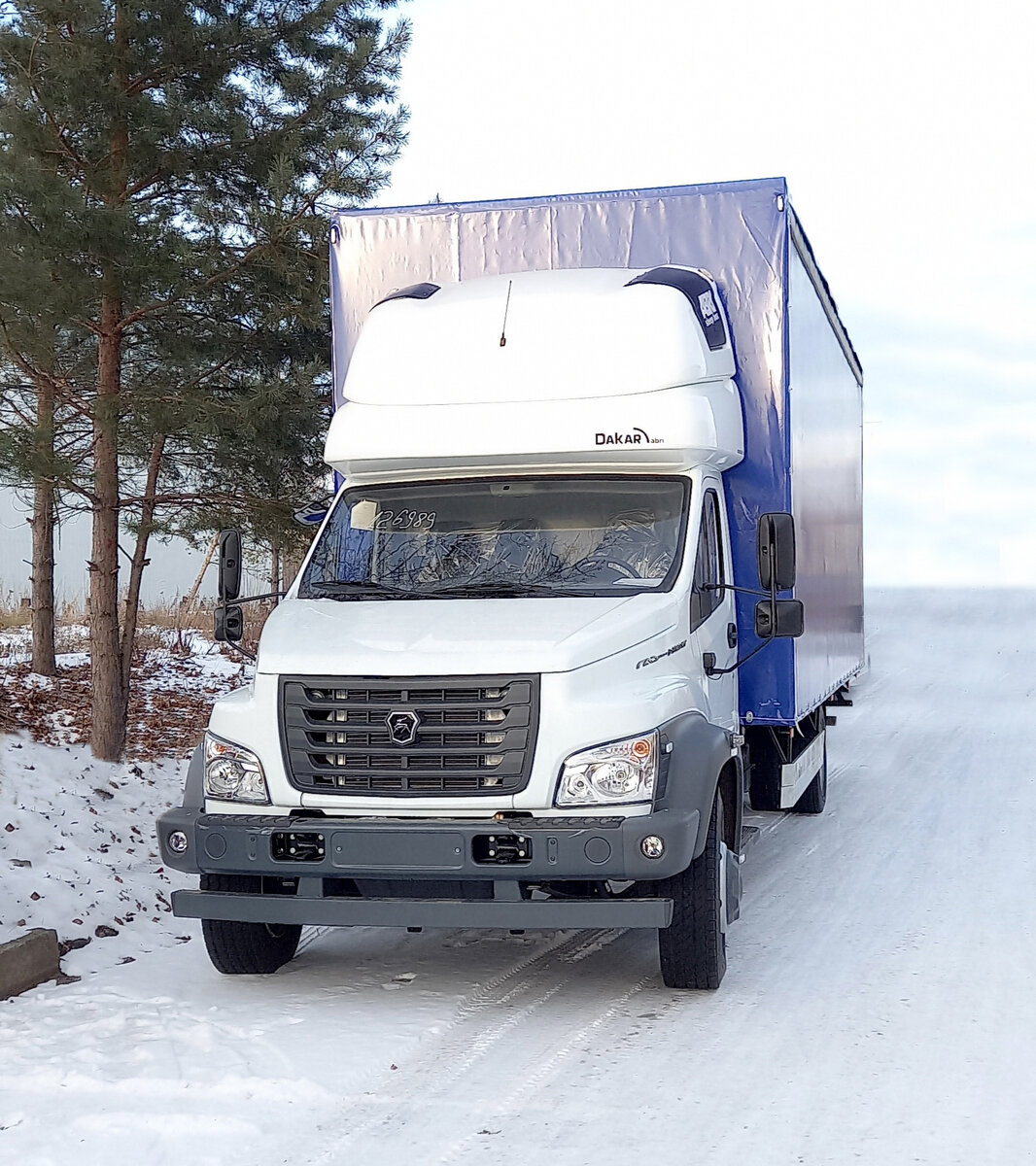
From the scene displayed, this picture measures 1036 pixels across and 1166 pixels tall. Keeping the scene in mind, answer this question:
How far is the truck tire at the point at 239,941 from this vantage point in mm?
6723

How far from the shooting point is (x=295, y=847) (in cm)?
638

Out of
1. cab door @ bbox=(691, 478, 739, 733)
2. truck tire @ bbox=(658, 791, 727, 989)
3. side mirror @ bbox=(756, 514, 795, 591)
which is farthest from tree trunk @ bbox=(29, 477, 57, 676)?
truck tire @ bbox=(658, 791, 727, 989)

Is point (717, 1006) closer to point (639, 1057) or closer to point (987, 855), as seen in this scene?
point (639, 1057)

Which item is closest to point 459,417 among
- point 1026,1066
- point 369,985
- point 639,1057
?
point 369,985

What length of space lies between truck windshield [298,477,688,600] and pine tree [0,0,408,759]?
3463 mm

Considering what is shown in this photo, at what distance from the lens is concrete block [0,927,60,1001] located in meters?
6.65

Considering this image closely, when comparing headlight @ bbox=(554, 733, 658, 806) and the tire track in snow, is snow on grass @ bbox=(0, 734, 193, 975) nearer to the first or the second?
the tire track in snow

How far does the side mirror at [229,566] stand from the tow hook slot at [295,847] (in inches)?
62.8

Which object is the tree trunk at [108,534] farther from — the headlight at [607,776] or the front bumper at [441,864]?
the headlight at [607,776]

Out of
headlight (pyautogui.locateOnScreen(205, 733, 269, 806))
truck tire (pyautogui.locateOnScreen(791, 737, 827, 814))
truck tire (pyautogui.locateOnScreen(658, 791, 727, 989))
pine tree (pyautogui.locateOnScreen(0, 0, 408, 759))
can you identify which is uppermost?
pine tree (pyautogui.locateOnScreen(0, 0, 408, 759))

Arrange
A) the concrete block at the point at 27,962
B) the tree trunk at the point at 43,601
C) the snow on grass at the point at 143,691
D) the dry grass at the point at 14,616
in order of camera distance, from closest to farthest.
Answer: the concrete block at the point at 27,962, the snow on grass at the point at 143,691, the tree trunk at the point at 43,601, the dry grass at the point at 14,616

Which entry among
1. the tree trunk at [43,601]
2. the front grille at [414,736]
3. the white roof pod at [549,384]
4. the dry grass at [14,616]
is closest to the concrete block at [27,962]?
the front grille at [414,736]

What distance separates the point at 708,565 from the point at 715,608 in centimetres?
23

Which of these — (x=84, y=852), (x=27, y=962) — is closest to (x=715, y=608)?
(x=27, y=962)
